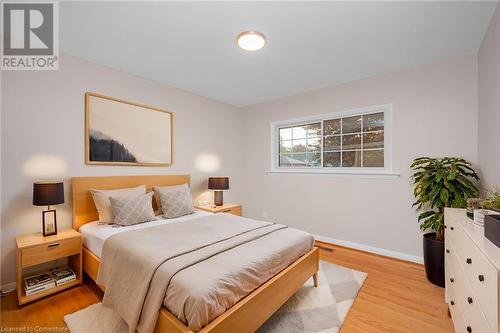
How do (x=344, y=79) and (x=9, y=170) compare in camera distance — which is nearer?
(x=9, y=170)

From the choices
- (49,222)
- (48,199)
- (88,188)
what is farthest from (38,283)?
(88,188)

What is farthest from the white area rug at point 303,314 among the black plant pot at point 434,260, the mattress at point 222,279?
the black plant pot at point 434,260

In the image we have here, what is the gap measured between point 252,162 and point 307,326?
320 centimetres

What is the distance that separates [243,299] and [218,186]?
2377mm

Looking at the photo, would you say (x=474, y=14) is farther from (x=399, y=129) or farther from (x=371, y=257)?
(x=371, y=257)

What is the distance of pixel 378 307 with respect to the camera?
199 cm

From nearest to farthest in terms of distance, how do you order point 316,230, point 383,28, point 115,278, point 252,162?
point 115,278, point 383,28, point 316,230, point 252,162

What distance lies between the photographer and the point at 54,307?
6.48 feet

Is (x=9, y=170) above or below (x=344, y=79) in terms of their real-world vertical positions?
below

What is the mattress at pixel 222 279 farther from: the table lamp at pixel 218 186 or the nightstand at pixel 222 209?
the table lamp at pixel 218 186

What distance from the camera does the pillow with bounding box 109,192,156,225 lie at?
2.48m

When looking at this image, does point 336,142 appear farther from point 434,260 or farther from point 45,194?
point 45,194

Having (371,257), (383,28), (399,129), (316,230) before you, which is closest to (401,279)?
(371,257)

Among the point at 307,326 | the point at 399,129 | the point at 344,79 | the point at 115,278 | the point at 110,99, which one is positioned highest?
the point at 344,79
